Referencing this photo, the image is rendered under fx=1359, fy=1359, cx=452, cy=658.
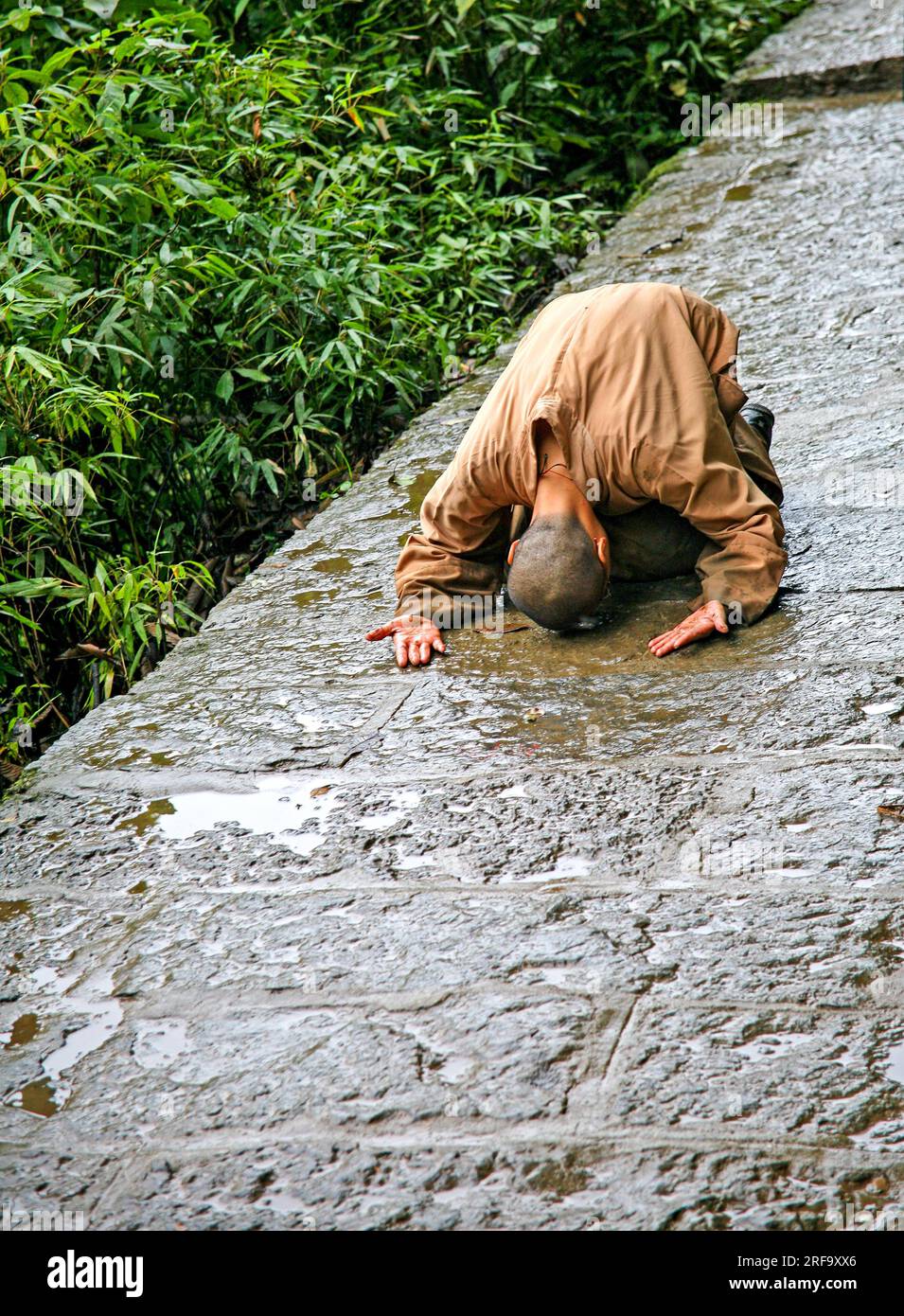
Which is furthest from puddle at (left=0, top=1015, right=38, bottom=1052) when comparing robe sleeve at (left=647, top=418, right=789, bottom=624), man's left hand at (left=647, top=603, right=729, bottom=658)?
robe sleeve at (left=647, top=418, right=789, bottom=624)

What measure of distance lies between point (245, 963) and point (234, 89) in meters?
4.70

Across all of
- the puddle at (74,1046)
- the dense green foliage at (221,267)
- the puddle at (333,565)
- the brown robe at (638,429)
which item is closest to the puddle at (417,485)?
the puddle at (333,565)

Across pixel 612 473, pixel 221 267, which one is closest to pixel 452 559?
pixel 612 473

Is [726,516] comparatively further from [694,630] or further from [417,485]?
[417,485]

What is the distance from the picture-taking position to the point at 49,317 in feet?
16.1

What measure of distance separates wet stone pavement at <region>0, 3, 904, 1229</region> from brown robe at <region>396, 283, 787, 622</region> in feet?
0.95

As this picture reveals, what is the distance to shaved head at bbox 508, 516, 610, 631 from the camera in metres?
3.23

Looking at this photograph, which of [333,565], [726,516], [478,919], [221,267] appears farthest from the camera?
[221,267]

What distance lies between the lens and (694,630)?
347cm

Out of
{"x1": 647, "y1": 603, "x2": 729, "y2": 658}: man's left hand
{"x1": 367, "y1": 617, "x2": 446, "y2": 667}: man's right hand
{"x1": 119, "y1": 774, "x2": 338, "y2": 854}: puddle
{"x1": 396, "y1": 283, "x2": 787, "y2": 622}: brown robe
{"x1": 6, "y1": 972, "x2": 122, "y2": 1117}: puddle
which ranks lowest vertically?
{"x1": 6, "y1": 972, "x2": 122, "y2": 1117}: puddle

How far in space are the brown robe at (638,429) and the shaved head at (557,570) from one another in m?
0.18

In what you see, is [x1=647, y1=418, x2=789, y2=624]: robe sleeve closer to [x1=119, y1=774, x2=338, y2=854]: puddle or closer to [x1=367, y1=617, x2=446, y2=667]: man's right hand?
[x1=367, y1=617, x2=446, y2=667]: man's right hand

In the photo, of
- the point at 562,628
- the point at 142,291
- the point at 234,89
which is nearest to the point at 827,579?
the point at 562,628

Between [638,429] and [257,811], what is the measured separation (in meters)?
1.30
